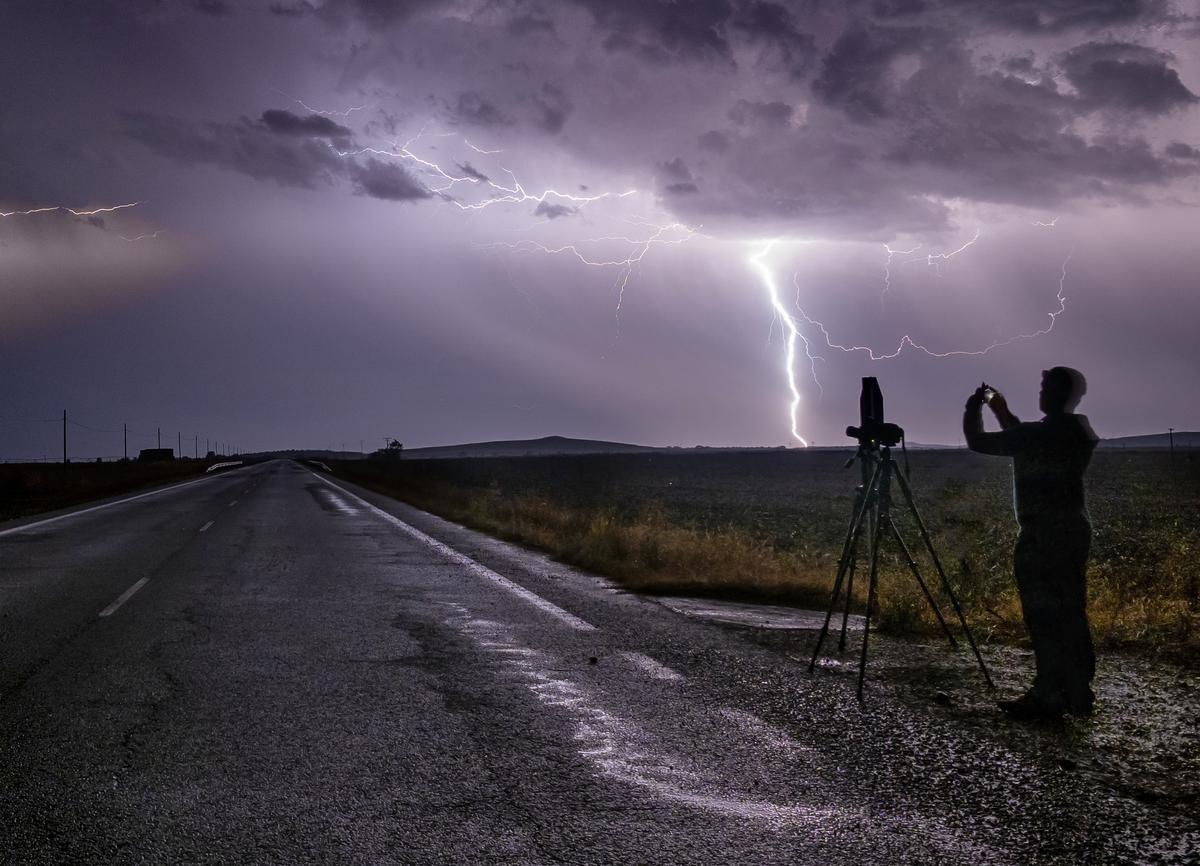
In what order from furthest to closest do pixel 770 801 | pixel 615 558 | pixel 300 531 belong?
pixel 300 531 → pixel 615 558 → pixel 770 801

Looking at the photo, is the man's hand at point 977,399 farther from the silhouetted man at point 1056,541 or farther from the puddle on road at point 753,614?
the puddle on road at point 753,614

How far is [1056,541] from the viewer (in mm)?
5422

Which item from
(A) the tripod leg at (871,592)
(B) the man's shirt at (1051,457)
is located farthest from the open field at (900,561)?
(B) the man's shirt at (1051,457)

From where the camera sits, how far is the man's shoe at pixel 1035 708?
17.3 ft

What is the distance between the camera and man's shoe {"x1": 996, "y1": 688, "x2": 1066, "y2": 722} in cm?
528

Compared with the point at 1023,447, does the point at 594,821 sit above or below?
below

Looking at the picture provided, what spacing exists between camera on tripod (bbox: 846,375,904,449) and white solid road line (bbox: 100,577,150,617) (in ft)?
23.2

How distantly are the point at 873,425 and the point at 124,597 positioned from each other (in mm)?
7980

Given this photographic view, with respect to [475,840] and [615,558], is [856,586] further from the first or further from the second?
[475,840]

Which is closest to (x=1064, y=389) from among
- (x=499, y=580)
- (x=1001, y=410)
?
(x=1001, y=410)

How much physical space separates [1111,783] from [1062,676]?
1.15 metres

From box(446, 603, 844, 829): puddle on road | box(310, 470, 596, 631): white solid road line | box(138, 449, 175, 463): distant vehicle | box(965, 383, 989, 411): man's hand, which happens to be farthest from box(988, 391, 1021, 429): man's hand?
box(138, 449, 175, 463): distant vehicle

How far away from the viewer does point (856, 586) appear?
35.6ft

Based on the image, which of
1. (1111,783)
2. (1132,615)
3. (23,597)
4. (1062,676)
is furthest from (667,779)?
(23,597)
